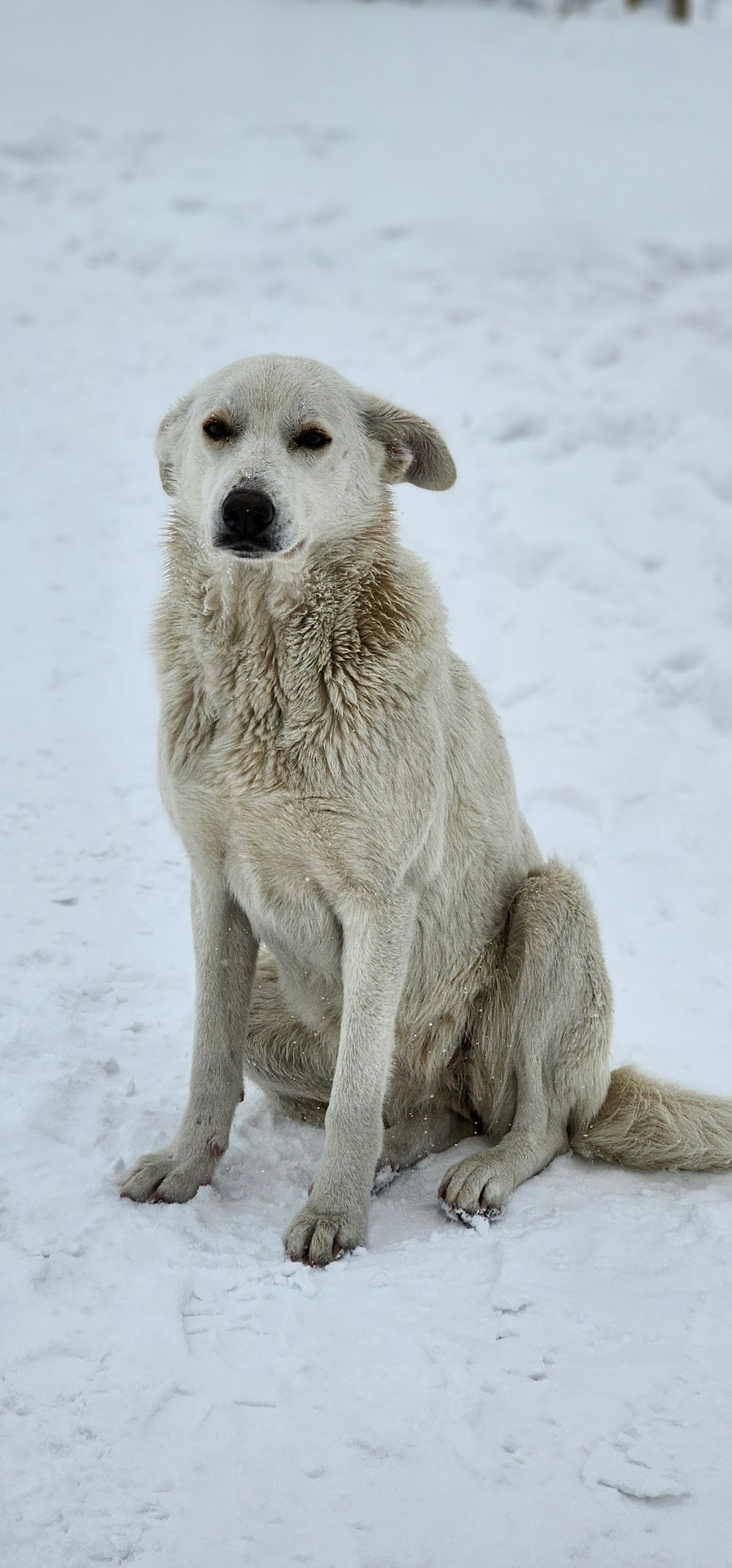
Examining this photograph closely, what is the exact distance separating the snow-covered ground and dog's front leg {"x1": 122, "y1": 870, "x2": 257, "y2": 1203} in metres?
0.13

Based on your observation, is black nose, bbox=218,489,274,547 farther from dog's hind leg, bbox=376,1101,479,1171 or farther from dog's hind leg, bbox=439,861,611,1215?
dog's hind leg, bbox=376,1101,479,1171

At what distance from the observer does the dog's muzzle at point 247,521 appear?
2.90 metres

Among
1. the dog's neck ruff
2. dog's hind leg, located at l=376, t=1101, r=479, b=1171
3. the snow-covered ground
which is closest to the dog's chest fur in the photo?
the dog's neck ruff

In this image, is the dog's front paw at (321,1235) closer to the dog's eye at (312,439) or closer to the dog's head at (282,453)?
the dog's head at (282,453)

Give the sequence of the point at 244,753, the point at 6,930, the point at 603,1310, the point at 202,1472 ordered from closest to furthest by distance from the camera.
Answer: the point at 202,1472, the point at 603,1310, the point at 244,753, the point at 6,930

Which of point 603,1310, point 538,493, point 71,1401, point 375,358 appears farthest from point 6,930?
point 375,358

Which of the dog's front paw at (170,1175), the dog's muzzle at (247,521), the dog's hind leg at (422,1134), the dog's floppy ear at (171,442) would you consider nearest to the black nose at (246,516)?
the dog's muzzle at (247,521)

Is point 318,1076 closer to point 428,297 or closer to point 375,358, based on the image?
point 375,358

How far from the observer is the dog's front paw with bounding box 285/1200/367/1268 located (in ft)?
9.37

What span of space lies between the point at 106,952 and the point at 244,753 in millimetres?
1621

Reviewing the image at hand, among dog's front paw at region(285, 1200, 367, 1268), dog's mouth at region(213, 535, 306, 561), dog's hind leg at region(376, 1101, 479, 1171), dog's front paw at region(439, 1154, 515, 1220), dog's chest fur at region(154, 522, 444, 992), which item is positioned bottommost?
dog's hind leg at region(376, 1101, 479, 1171)

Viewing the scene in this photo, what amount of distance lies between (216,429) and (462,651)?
12.1ft

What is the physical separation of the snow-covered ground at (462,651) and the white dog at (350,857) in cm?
19

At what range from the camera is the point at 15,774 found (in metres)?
5.48
